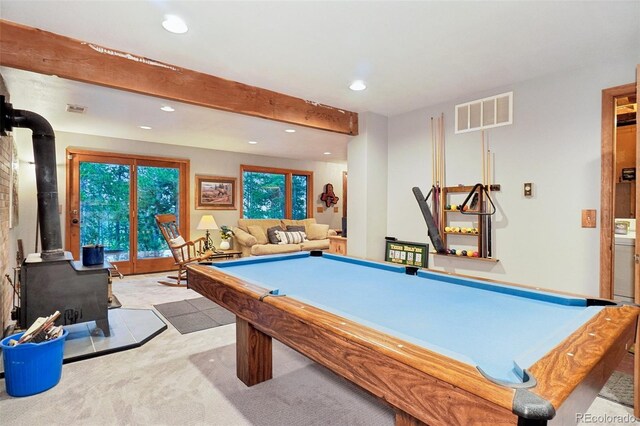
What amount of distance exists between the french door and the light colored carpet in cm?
347

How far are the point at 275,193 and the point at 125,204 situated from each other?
9.80 ft

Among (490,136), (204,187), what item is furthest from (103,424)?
(204,187)

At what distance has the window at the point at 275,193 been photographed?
7.11 meters

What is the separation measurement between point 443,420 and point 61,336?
2.53 meters

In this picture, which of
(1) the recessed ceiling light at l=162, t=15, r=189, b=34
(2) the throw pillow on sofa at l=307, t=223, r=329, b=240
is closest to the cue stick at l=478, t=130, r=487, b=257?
(1) the recessed ceiling light at l=162, t=15, r=189, b=34

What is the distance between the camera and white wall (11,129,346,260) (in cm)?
452

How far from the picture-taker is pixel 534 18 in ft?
6.47

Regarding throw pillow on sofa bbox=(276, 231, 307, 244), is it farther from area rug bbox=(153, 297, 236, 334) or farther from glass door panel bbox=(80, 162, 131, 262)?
glass door panel bbox=(80, 162, 131, 262)

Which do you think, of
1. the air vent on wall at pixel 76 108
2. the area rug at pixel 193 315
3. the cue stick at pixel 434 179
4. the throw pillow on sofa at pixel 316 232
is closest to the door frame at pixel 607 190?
the cue stick at pixel 434 179

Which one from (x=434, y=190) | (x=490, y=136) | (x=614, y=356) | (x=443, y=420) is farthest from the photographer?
(x=434, y=190)

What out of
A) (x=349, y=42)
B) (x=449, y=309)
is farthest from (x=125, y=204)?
(x=449, y=309)

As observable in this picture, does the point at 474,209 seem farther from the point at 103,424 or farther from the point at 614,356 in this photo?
the point at 103,424

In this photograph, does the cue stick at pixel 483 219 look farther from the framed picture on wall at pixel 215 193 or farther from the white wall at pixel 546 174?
the framed picture on wall at pixel 215 193

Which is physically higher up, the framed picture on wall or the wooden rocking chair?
the framed picture on wall
